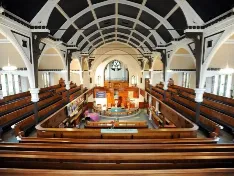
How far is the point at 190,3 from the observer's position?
5918 mm

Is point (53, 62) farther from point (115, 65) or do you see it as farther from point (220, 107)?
point (115, 65)

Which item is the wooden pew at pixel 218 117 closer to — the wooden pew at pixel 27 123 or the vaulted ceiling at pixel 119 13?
the vaulted ceiling at pixel 119 13

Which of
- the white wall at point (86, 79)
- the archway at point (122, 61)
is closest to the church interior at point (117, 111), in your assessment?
the white wall at point (86, 79)

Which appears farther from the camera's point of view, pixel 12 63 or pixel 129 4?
pixel 129 4

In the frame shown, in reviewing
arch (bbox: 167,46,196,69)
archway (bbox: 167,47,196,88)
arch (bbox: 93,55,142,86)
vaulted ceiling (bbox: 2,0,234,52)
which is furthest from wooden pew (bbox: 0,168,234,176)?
arch (bbox: 93,55,142,86)

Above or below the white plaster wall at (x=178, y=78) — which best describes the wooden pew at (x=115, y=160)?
below

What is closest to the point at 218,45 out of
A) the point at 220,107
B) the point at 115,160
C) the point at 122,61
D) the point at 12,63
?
the point at 220,107

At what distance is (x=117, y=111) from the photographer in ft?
53.0

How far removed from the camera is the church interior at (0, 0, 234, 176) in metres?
3.28

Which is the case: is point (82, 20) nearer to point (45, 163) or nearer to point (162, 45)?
point (162, 45)

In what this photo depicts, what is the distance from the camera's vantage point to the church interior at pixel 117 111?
3.28m

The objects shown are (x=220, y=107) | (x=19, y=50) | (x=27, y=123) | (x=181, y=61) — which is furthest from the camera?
(x=181, y=61)

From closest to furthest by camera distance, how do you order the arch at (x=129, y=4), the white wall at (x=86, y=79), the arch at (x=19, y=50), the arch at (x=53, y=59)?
the arch at (x=19, y=50) → the arch at (x=129, y=4) → the arch at (x=53, y=59) → the white wall at (x=86, y=79)

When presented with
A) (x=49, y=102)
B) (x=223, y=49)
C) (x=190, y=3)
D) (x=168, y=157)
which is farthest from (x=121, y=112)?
(x=168, y=157)
